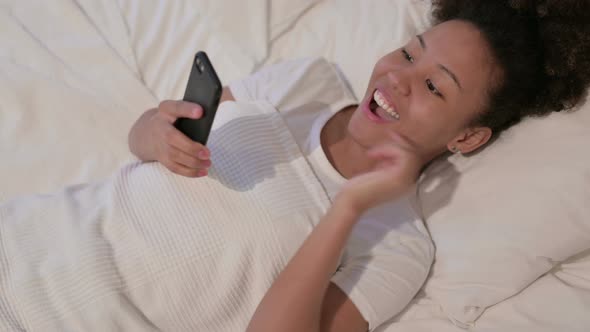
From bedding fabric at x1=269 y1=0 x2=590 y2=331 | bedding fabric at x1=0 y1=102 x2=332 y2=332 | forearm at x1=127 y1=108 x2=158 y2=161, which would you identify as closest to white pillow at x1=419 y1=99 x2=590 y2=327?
bedding fabric at x1=269 y1=0 x2=590 y2=331

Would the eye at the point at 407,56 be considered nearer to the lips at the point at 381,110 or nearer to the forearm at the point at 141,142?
the lips at the point at 381,110

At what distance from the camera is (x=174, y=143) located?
0.98m

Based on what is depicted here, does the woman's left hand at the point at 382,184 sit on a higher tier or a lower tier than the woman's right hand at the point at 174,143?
lower

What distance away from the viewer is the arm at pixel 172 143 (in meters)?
0.95

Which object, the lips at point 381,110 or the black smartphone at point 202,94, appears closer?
the black smartphone at point 202,94

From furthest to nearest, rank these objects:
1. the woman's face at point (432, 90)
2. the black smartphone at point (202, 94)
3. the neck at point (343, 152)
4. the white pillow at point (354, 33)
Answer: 1. the white pillow at point (354, 33)
2. the neck at point (343, 152)
3. the woman's face at point (432, 90)
4. the black smartphone at point (202, 94)

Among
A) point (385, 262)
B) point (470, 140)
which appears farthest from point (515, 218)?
point (385, 262)

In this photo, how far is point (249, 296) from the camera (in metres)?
1.04

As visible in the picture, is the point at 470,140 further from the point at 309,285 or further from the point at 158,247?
the point at 158,247

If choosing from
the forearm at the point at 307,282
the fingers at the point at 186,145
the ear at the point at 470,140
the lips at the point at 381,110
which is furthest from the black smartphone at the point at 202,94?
the ear at the point at 470,140

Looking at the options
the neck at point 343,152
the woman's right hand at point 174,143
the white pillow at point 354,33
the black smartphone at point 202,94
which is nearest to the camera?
the black smartphone at point 202,94

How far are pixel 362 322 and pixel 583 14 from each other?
29.7 inches

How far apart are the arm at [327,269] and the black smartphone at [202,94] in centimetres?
27

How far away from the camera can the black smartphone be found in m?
0.84
